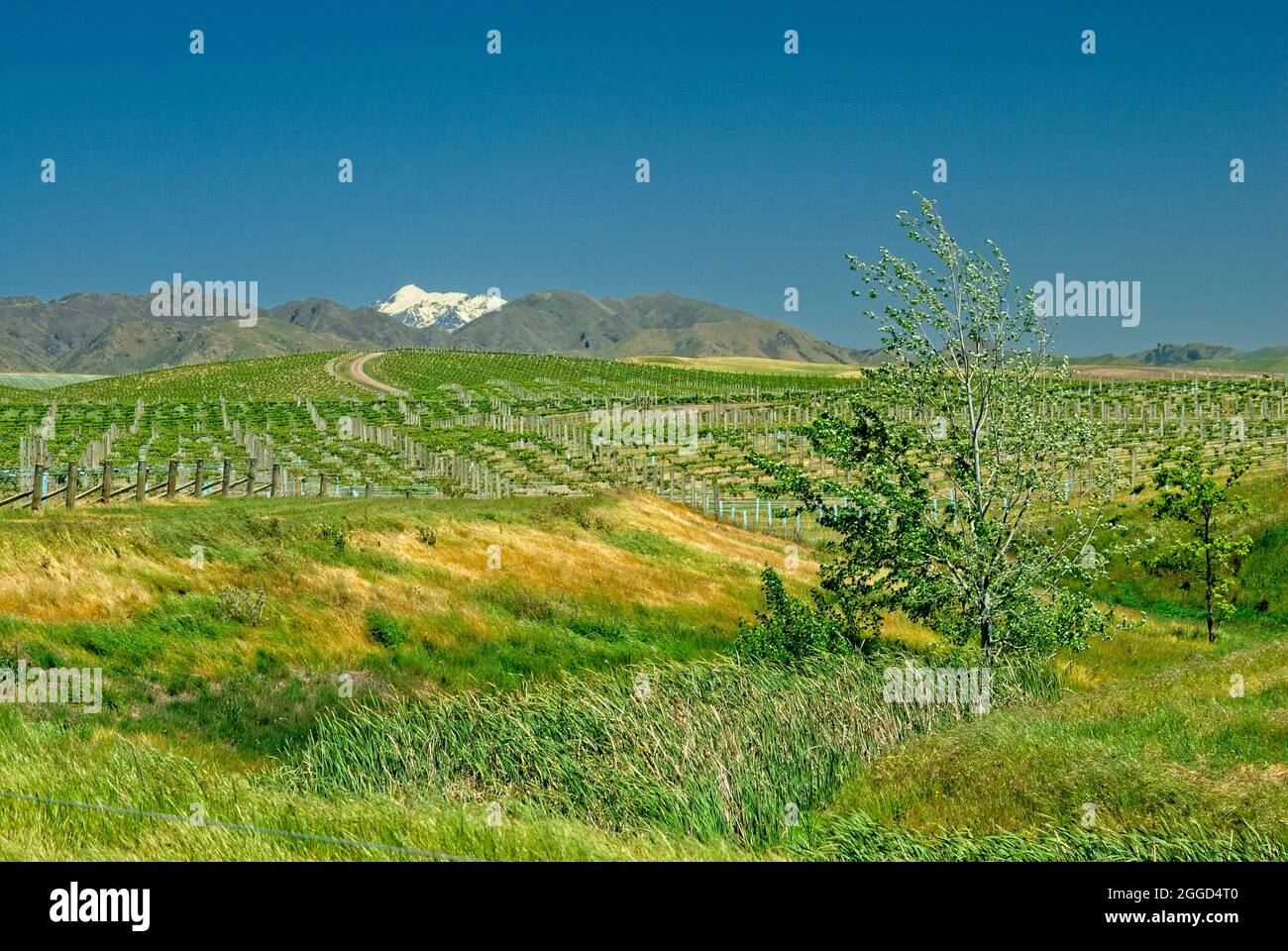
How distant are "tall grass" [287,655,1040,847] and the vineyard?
620 centimetres

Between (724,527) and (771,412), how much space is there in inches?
2412

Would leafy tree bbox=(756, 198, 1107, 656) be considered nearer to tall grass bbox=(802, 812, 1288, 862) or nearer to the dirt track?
tall grass bbox=(802, 812, 1288, 862)

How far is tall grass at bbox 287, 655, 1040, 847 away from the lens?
14.6m

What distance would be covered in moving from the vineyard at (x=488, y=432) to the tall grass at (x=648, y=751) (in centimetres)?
620

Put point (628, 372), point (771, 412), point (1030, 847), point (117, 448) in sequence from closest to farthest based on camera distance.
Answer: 1. point (1030, 847)
2. point (117, 448)
3. point (771, 412)
4. point (628, 372)

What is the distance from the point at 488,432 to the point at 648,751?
79.9 m

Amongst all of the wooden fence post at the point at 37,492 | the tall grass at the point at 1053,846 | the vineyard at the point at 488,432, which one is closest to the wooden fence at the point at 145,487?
the wooden fence post at the point at 37,492

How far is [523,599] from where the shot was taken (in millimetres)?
32844

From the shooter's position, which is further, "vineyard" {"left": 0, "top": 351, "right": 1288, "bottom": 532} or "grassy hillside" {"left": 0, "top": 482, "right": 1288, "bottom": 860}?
"vineyard" {"left": 0, "top": 351, "right": 1288, "bottom": 532}

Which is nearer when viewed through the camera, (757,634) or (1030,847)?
(1030,847)

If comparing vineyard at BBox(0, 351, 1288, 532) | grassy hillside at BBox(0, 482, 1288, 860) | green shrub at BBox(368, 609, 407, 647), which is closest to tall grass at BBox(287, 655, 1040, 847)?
grassy hillside at BBox(0, 482, 1288, 860)

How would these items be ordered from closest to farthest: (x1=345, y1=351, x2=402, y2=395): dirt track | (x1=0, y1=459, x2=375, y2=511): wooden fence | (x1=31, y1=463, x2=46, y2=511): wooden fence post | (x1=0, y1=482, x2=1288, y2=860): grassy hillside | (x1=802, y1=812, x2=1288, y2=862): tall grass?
(x1=802, y1=812, x2=1288, y2=862): tall grass < (x1=0, y1=482, x2=1288, y2=860): grassy hillside < (x1=31, y1=463, x2=46, y2=511): wooden fence post < (x1=0, y1=459, x2=375, y2=511): wooden fence < (x1=345, y1=351, x2=402, y2=395): dirt track

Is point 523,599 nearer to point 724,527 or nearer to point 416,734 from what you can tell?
point 416,734
